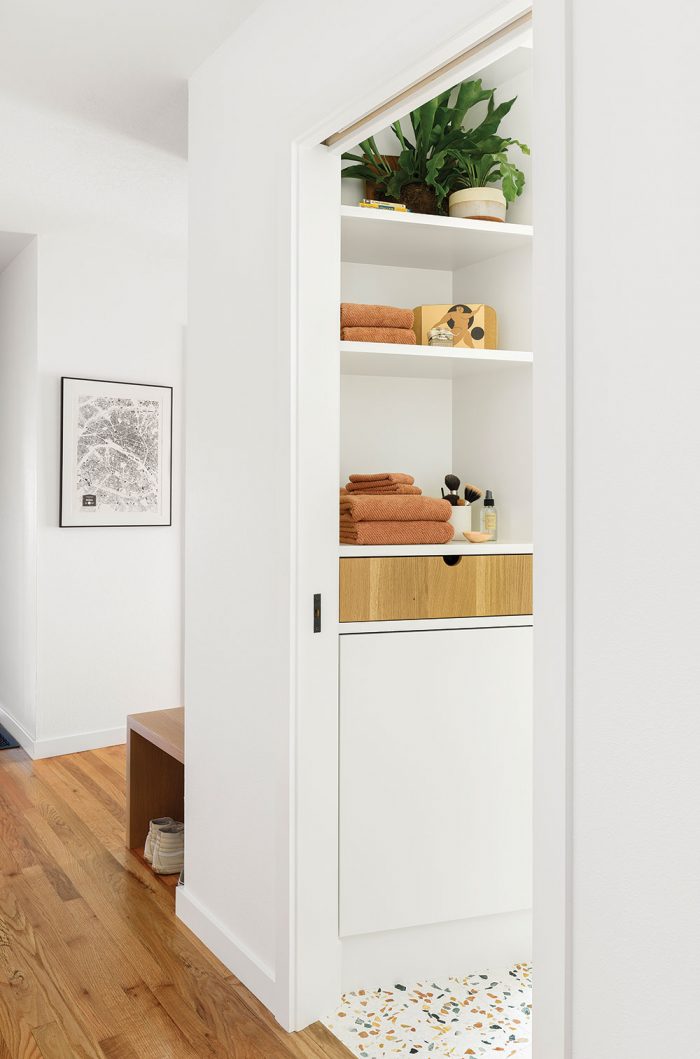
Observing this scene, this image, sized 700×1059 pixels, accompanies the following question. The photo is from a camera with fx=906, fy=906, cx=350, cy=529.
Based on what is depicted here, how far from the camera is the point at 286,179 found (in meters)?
2.17

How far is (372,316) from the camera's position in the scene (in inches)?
95.1

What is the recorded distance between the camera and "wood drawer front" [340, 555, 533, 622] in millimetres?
2303

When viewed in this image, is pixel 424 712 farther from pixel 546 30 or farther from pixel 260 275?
pixel 546 30

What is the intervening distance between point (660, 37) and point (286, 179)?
1.15m

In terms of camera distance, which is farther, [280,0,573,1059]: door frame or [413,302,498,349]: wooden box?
[413,302,498,349]: wooden box

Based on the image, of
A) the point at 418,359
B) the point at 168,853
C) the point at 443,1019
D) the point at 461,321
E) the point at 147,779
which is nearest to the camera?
the point at 443,1019

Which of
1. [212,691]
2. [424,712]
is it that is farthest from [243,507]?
[424,712]

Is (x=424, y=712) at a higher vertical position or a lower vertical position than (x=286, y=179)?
lower

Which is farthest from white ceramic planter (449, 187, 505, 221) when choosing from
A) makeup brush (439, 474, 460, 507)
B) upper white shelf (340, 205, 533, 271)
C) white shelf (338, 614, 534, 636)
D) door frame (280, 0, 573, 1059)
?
white shelf (338, 614, 534, 636)

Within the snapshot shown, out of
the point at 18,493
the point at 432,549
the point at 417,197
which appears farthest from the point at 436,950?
the point at 18,493

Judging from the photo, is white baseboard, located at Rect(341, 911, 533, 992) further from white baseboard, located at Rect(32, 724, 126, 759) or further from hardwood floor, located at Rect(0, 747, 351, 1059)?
white baseboard, located at Rect(32, 724, 126, 759)

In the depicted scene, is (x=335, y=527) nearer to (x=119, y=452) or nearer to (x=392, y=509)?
(x=392, y=509)

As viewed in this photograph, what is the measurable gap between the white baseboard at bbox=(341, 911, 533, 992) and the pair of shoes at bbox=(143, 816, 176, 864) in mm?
1066

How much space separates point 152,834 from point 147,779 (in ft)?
0.78
